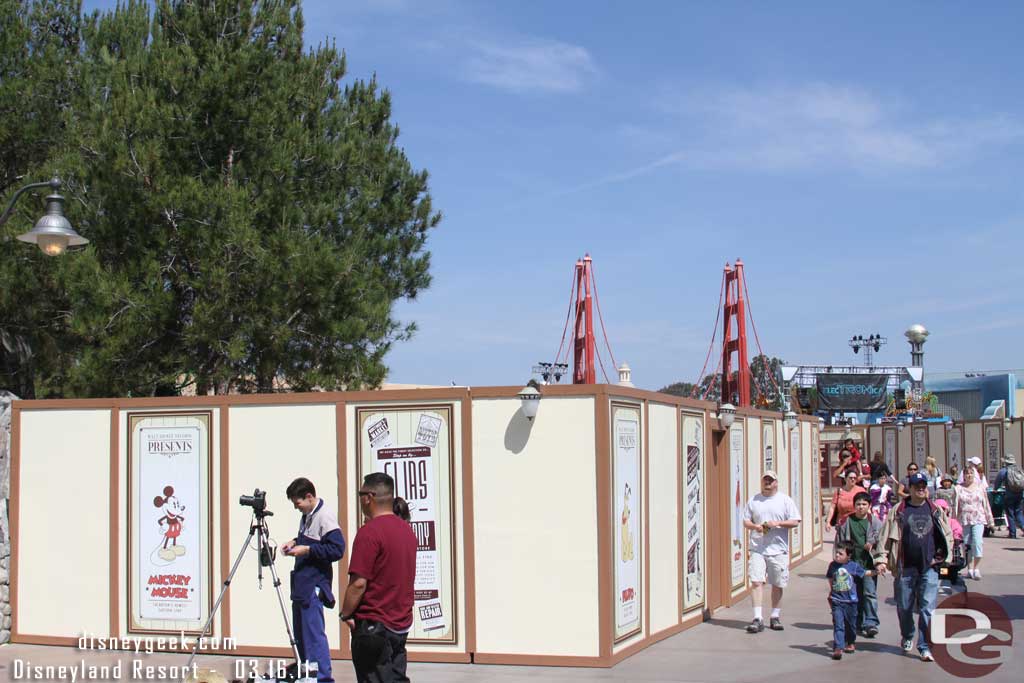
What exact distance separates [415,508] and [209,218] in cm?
875

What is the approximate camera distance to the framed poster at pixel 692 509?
11797mm

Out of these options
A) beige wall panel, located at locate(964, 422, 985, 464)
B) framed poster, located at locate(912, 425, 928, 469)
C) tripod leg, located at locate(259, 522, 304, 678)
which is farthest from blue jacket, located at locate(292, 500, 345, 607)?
framed poster, located at locate(912, 425, 928, 469)

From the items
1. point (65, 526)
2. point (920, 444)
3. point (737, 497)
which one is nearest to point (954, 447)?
point (920, 444)

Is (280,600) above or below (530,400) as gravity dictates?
below

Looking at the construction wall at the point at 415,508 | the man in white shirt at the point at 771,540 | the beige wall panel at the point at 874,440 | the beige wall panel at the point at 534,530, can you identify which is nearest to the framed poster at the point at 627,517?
the construction wall at the point at 415,508

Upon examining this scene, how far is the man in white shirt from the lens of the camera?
11.6 meters

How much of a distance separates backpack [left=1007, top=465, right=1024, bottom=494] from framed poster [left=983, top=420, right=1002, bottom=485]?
9077mm

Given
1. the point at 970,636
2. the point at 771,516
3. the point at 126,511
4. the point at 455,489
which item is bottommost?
the point at 970,636

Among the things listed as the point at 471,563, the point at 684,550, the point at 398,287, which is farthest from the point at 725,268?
the point at 471,563

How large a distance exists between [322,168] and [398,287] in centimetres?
288

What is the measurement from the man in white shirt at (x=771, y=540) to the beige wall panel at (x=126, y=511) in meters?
5.54

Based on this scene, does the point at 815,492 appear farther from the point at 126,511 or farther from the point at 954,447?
the point at 954,447

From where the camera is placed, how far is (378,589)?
20.0 feet

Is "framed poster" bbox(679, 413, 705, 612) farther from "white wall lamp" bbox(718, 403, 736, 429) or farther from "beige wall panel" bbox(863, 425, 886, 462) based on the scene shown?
"beige wall panel" bbox(863, 425, 886, 462)
